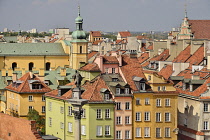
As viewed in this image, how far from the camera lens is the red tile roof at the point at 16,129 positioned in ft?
161

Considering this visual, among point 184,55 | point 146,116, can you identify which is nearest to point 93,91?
point 146,116

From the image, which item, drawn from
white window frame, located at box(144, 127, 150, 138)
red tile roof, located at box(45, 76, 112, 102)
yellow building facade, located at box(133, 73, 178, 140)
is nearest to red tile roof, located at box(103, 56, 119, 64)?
red tile roof, located at box(45, 76, 112, 102)

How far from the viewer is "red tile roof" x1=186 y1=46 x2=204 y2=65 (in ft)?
247

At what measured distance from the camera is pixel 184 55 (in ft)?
267

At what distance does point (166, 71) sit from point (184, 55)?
7.51 m

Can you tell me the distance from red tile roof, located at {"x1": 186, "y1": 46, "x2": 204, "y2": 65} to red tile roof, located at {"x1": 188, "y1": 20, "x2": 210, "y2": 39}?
23.4 m

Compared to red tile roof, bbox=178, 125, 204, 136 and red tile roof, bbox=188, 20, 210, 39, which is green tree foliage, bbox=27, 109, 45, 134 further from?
red tile roof, bbox=188, 20, 210, 39

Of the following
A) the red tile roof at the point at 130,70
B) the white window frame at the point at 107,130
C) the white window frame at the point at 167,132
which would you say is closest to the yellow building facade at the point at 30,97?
the red tile roof at the point at 130,70

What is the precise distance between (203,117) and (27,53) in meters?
52.4

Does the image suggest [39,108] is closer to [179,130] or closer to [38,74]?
[38,74]

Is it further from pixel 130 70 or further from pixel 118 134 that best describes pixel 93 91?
pixel 130 70

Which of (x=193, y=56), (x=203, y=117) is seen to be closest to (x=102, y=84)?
(x=203, y=117)

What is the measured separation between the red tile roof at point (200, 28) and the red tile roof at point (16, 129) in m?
53.3

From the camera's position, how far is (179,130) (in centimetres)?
6238
